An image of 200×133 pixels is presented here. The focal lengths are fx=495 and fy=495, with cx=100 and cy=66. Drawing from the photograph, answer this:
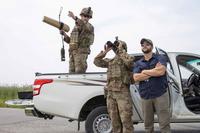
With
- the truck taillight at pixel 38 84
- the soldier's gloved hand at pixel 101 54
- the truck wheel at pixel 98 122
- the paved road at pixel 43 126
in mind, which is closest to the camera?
the soldier's gloved hand at pixel 101 54

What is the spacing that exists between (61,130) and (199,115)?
335 centimetres

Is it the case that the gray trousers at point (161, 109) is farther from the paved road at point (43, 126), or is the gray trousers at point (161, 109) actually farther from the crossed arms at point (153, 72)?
the paved road at point (43, 126)

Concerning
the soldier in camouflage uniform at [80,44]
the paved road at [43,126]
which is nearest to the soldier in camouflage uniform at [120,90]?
the soldier in camouflage uniform at [80,44]

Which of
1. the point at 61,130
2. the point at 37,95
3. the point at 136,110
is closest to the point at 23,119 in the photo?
the point at 61,130

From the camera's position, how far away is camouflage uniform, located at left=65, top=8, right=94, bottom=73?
376 inches

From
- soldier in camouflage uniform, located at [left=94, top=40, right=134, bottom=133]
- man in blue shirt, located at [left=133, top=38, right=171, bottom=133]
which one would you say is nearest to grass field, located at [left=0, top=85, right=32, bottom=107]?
soldier in camouflage uniform, located at [left=94, top=40, right=134, bottom=133]

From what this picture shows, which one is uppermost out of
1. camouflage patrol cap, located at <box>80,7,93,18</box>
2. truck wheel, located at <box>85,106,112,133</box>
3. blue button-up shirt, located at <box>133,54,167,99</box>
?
camouflage patrol cap, located at <box>80,7,93,18</box>

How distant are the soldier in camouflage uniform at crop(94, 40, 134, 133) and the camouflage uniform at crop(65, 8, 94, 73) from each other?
163 cm

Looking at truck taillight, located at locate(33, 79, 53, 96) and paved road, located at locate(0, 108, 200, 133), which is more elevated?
truck taillight, located at locate(33, 79, 53, 96)

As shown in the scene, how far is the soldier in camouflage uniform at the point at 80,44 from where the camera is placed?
31.2 feet

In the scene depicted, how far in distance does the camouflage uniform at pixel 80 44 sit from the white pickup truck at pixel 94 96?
0.69 meters

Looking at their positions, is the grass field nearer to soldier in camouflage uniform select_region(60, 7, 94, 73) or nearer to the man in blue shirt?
soldier in camouflage uniform select_region(60, 7, 94, 73)

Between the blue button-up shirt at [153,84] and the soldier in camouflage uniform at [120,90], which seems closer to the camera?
the blue button-up shirt at [153,84]

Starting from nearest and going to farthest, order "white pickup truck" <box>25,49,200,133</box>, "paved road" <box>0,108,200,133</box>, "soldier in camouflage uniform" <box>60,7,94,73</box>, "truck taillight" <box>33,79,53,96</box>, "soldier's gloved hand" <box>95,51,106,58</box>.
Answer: "soldier's gloved hand" <box>95,51,106,58</box> < "white pickup truck" <box>25,49,200,133</box> < "truck taillight" <box>33,79,53,96</box> < "soldier in camouflage uniform" <box>60,7,94,73</box> < "paved road" <box>0,108,200,133</box>
